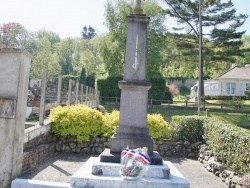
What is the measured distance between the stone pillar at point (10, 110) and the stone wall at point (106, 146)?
4712mm

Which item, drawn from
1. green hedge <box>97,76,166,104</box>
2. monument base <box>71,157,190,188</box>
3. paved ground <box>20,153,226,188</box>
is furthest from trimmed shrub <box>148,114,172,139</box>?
green hedge <box>97,76,166,104</box>

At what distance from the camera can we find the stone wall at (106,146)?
40.9 feet

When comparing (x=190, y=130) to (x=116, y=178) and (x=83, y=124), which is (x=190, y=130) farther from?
(x=116, y=178)

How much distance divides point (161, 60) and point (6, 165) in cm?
3025

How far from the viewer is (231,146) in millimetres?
8758

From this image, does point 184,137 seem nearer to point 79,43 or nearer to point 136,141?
point 136,141

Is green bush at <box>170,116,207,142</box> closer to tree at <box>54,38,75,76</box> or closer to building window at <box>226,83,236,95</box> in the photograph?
building window at <box>226,83,236,95</box>

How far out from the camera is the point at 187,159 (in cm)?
1253

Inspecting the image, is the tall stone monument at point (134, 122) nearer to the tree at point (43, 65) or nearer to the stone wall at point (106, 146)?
the stone wall at point (106, 146)

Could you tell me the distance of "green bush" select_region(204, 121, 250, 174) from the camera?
7.71m

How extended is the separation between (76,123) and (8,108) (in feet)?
16.2

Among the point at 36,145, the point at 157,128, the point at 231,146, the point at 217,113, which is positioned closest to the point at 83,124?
the point at 36,145

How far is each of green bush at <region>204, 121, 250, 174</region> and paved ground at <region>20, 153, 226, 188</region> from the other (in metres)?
0.63

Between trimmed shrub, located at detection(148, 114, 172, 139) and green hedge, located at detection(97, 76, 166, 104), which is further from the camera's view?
green hedge, located at detection(97, 76, 166, 104)
